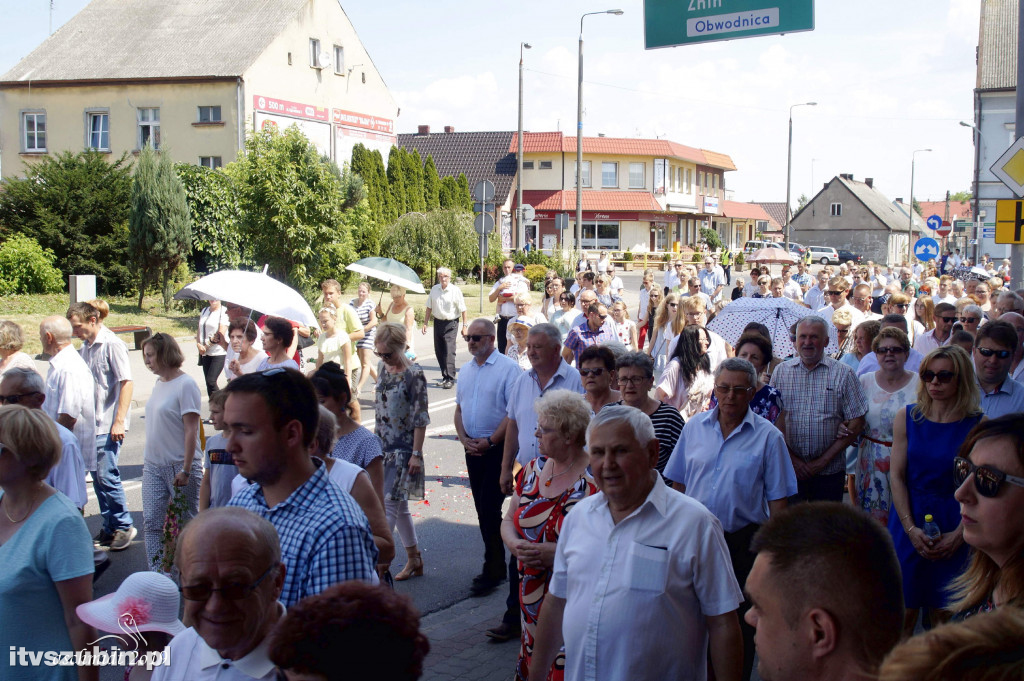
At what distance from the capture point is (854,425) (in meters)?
5.84

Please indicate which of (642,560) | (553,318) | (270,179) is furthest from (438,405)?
(270,179)

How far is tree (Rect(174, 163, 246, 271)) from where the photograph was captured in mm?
28609

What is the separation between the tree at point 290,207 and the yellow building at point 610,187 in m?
39.2

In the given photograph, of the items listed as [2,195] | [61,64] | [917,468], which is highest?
[61,64]

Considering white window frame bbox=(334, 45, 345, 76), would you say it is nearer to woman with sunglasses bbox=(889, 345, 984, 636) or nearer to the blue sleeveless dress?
woman with sunglasses bbox=(889, 345, 984, 636)

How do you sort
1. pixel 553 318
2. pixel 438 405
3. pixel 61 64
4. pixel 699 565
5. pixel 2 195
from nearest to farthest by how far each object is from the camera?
pixel 699 565 → pixel 553 318 → pixel 438 405 → pixel 2 195 → pixel 61 64

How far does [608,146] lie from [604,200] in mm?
3885

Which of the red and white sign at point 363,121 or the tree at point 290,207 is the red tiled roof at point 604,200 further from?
the tree at point 290,207

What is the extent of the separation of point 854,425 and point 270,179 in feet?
68.4

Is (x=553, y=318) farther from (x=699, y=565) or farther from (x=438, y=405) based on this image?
(x=699, y=565)

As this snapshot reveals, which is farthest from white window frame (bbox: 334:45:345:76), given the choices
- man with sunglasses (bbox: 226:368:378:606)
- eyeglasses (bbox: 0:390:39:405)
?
man with sunglasses (bbox: 226:368:378:606)

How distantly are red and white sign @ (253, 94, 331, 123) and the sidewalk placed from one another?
3587cm

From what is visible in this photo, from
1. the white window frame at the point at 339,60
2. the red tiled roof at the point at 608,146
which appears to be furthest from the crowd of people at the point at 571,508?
the red tiled roof at the point at 608,146

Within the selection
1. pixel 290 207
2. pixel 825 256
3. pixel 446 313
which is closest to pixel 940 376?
pixel 446 313
